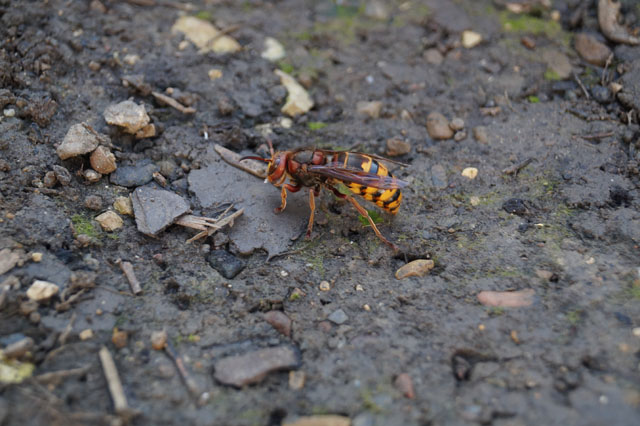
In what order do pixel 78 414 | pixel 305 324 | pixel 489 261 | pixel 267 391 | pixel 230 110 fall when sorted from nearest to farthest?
pixel 78 414 < pixel 267 391 < pixel 305 324 < pixel 489 261 < pixel 230 110

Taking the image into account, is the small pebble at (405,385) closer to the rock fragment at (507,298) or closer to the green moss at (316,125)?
the rock fragment at (507,298)

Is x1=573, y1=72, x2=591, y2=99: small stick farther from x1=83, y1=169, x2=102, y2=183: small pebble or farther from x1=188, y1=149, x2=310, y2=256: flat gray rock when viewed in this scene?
x1=83, y1=169, x2=102, y2=183: small pebble

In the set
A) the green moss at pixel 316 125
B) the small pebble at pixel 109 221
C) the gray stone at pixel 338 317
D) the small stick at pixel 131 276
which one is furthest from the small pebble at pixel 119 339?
the green moss at pixel 316 125

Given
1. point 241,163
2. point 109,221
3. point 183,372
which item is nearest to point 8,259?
point 109,221

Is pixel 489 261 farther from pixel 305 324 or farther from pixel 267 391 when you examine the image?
pixel 267 391

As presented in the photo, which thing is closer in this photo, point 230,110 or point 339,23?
point 230,110

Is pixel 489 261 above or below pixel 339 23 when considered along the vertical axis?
below

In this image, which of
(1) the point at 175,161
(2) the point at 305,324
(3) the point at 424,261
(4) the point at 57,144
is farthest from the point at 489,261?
(4) the point at 57,144
